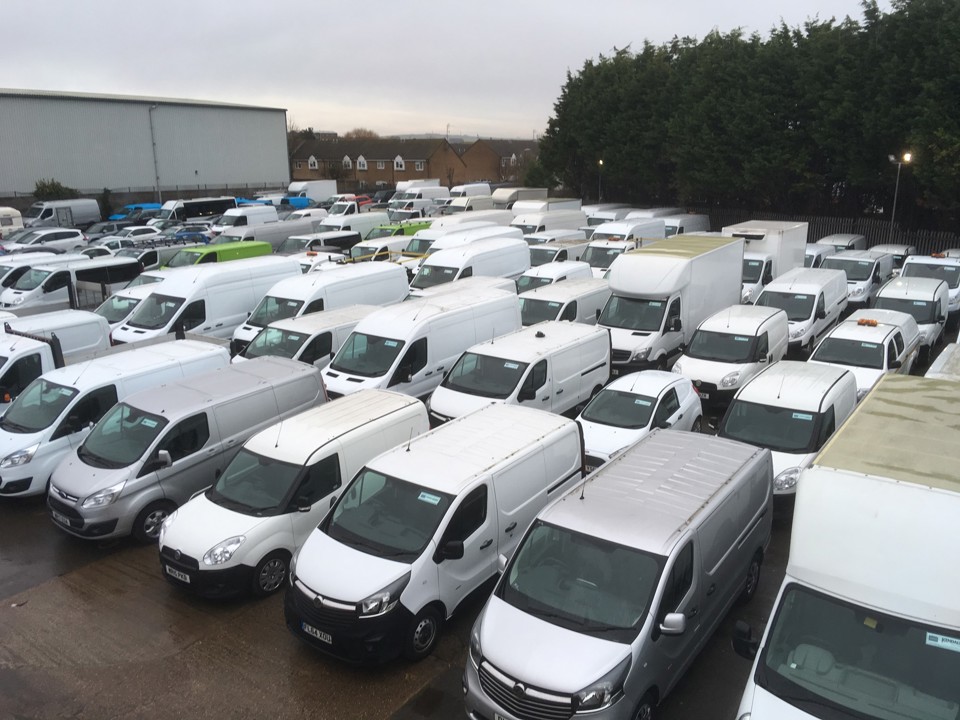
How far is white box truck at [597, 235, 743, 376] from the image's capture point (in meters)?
Result: 14.6

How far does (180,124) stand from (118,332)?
45.9 m

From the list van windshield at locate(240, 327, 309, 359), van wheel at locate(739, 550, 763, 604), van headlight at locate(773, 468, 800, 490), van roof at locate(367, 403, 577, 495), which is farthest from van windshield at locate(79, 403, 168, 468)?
van headlight at locate(773, 468, 800, 490)

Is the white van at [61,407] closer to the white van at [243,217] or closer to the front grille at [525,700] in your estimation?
the front grille at [525,700]

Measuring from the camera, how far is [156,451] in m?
9.54

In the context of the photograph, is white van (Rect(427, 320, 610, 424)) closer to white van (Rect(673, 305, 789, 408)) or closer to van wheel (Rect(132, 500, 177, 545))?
white van (Rect(673, 305, 789, 408))

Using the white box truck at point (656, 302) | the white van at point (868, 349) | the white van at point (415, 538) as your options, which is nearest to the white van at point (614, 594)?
the white van at point (415, 538)

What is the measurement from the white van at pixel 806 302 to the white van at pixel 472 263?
6.99 metres

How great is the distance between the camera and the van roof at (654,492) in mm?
6449

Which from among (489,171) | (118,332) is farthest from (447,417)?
(489,171)

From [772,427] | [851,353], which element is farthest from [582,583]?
[851,353]

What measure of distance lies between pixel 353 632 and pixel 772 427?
6.47 metres

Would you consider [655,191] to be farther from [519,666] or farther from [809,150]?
[519,666]

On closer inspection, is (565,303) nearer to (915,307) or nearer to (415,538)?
(915,307)

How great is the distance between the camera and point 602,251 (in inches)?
851
